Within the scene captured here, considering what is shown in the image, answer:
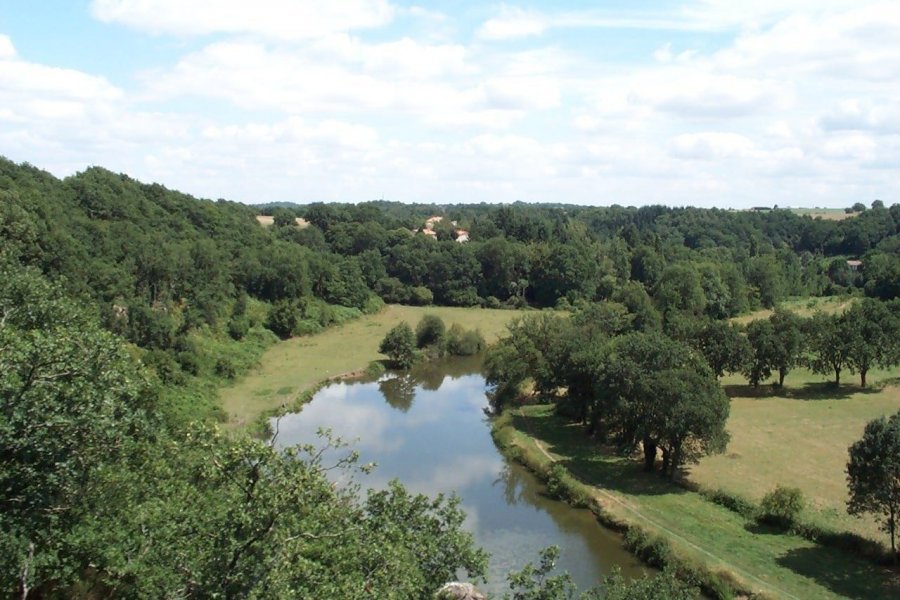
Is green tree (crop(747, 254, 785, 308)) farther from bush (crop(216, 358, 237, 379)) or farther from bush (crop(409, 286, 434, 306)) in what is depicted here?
bush (crop(216, 358, 237, 379))

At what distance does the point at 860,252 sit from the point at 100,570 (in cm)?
14422

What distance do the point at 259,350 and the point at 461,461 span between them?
2956cm

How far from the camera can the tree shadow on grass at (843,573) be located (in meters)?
23.2

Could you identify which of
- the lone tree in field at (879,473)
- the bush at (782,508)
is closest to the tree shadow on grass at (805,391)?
the bush at (782,508)

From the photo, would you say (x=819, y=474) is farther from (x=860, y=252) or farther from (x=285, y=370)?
(x=860, y=252)

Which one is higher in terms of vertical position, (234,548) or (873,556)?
(234,548)

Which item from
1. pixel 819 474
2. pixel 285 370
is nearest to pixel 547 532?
A: pixel 819 474

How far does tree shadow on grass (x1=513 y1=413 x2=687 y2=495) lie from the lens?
3288cm

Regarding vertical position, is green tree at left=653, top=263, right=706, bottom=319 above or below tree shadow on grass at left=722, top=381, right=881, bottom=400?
above

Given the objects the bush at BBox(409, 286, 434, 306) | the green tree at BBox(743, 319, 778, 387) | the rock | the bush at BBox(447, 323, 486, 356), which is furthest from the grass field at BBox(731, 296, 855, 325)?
the rock

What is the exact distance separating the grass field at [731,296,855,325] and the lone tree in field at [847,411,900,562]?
185 ft

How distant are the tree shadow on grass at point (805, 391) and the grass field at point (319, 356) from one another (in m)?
20.2

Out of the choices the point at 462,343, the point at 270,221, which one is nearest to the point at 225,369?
the point at 462,343

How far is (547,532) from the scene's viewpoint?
29953 mm
